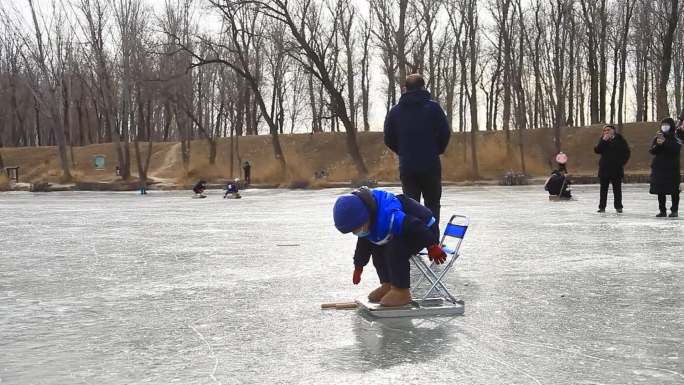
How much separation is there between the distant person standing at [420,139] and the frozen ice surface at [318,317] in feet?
2.97

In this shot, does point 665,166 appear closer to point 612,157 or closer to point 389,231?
point 612,157

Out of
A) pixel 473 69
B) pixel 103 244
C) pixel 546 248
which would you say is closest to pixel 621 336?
pixel 546 248

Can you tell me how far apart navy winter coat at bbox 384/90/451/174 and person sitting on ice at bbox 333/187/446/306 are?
8.45 feet

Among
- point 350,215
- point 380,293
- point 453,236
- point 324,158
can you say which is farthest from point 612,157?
point 324,158

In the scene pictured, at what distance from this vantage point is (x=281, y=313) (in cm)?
522

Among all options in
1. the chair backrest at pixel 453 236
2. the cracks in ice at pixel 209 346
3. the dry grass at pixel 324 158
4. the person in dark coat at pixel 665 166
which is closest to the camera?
the cracks in ice at pixel 209 346

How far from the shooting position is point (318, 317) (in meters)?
5.05

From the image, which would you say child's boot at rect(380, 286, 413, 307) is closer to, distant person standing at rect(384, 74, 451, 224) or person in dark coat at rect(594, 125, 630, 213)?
distant person standing at rect(384, 74, 451, 224)

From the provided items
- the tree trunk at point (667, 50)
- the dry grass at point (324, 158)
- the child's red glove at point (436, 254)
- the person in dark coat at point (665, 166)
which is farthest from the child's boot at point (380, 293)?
the tree trunk at point (667, 50)

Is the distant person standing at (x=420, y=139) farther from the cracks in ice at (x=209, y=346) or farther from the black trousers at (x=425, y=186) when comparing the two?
the cracks in ice at (x=209, y=346)

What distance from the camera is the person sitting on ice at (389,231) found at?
4648mm

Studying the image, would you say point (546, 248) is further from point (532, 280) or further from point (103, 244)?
point (103, 244)

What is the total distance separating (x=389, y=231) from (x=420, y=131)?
3194mm

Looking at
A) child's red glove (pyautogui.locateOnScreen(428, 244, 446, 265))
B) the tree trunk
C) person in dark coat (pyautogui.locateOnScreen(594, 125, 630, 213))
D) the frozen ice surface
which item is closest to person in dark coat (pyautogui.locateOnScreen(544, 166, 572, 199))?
person in dark coat (pyautogui.locateOnScreen(594, 125, 630, 213))
